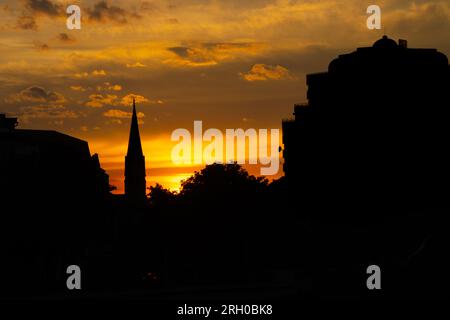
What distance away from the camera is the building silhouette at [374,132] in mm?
122938

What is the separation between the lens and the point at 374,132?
5074 inches

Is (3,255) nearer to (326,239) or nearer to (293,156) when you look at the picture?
(326,239)

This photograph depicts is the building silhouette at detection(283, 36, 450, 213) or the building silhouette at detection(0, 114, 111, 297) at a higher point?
the building silhouette at detection(283, 36, 450, 213)

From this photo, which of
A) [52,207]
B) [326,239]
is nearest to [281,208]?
[326,239]

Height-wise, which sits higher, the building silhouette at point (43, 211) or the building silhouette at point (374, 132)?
the building silhouette at point (374, 132)

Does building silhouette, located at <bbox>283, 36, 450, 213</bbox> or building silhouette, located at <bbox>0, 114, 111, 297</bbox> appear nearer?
building silhouette, located at <bbox>0, 114, 111, 297</bbox>

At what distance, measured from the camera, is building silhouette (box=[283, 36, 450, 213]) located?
122938 mm

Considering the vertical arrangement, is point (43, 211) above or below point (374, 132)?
below

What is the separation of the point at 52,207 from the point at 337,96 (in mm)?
45488

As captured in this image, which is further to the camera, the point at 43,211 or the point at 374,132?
the point at 374,132

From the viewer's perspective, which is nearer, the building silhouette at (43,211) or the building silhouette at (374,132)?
the building silhouette at (43,211)
